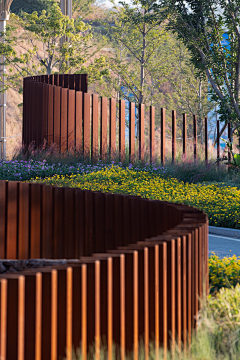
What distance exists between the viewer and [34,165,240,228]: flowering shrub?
9.10 meters

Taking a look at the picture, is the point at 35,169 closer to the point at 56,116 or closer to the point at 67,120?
the point at 56,116

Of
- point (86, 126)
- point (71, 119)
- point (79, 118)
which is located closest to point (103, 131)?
point (86, 126)

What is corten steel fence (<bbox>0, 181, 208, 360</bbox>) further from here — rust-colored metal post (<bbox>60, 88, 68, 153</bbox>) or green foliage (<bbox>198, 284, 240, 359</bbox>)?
rust-colored metal post (<bbox>60, 88, 68, 153</bbox>)

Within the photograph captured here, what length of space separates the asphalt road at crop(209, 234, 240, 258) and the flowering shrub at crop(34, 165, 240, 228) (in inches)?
27.4

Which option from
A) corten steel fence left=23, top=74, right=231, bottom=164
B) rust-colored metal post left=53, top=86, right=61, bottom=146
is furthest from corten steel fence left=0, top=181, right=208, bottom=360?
corten steel fence left=23, top=74, right=231, bottom=164

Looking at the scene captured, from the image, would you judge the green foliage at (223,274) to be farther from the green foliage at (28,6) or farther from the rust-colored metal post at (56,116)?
the green foliage at (28,6)

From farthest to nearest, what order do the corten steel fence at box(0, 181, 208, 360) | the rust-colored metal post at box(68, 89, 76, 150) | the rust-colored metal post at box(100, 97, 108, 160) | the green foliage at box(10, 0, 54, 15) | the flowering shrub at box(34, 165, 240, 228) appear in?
the green foliage at box(10, 0, 54, 15) → the rust-colored metal post at box(100, 97, 108, 160) → the rust-colored metal post at box(68, 89, 76, 150) → the flowering shrub at box(34, 165, 240, 228) → the corten steel fence at box(0, 181, 208, 360)

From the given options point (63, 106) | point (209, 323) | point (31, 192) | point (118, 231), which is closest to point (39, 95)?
point (63, 106)

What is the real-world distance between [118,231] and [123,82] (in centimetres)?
2532

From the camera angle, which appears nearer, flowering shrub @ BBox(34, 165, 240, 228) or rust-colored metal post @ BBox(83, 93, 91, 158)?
flowering shrub @ BBox(34, 165, 240, 228)

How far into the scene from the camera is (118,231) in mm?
4582

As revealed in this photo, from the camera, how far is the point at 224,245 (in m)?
7.55

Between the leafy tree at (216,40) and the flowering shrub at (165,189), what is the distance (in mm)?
4210

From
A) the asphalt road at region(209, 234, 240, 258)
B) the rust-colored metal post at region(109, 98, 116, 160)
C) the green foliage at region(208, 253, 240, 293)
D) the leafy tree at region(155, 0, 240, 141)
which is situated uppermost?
the leafy tree at region(155, 0, 240, 141)
